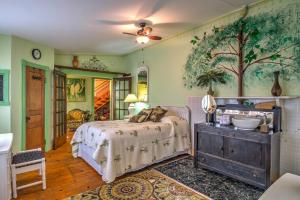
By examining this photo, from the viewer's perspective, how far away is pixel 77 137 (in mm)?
3734

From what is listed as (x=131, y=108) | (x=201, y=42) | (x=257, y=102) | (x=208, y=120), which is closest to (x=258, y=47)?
(x=257, y=102)

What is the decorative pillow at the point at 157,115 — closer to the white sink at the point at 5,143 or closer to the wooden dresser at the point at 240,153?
the wooden dresser at the point at 240,153

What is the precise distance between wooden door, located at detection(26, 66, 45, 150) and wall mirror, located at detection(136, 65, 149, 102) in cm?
250

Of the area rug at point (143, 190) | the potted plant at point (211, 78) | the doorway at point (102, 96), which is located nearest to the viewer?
the area rug at point (143, 190)

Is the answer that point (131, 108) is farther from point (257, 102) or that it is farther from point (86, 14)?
point (257, 102)

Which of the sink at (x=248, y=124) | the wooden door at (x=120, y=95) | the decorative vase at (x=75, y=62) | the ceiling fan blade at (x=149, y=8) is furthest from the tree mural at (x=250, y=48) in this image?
the decorative vase at (x=75, y=62)

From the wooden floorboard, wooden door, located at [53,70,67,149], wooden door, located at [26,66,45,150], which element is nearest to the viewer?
the wooden floorboard

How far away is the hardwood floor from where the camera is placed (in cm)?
240

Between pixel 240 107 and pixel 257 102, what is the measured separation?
25cm

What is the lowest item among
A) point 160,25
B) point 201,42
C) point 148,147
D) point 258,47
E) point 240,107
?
point 148,147

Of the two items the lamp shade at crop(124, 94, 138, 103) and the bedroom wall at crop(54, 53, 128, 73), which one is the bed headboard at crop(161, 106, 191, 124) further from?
the bedroom wall at crop(54, 53, 128, 73)

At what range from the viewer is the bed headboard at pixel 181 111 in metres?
3.90

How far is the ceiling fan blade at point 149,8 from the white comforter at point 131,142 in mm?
1912

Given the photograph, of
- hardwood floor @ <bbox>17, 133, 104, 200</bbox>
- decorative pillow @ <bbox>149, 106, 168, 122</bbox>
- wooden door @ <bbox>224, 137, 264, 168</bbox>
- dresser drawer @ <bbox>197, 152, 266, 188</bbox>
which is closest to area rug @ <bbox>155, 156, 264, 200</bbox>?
dresser drawer @ <bbox>197, 152, 266, 188</bbox>
